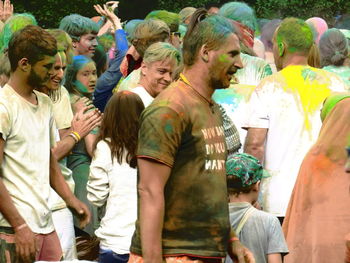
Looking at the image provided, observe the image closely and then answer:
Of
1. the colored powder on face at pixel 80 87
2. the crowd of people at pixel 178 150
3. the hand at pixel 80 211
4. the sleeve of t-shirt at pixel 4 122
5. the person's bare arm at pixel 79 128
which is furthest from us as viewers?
the colored powder on face at pixel 80 87

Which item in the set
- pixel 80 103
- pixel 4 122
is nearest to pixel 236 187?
pixel 4 122

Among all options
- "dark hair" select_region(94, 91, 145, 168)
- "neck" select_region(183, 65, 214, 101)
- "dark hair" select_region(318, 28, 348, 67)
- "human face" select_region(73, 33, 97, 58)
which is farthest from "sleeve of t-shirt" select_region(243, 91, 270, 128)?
"human face" select_region(73, 33, 97, 58)

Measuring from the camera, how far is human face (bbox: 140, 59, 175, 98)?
894 centimetres

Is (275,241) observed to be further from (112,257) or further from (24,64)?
(24,64)

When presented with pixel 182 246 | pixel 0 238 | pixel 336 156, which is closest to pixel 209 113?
pixel 182 246

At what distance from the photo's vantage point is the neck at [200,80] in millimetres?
5785

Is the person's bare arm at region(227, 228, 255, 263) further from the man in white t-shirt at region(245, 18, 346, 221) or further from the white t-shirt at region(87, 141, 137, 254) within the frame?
the man in white t-shirt at region(245, 18, 346, 221)

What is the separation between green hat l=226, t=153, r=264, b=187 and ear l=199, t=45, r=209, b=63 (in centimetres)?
161

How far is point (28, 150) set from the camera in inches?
275

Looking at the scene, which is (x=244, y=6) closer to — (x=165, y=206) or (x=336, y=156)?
(x=336, y=156)

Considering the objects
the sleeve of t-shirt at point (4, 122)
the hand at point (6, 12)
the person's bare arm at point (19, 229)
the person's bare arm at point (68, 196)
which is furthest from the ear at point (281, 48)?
the hand at point (6, 12)

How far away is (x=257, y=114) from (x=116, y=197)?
4.47 ft

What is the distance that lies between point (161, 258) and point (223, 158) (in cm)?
63

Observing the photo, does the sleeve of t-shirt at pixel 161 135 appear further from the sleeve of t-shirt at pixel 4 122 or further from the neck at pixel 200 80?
the sleeve of t-shirt at pixel 4 122
